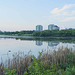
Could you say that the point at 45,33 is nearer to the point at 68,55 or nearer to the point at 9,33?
the point at 9,33

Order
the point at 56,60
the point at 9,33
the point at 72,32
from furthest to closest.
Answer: the point at 9,33 → the point at 72,32 → the point at 56,60

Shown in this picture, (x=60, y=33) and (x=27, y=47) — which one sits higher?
(x=60, y=33)

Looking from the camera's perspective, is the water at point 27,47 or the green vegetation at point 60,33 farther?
the green vegetation at point 60,33

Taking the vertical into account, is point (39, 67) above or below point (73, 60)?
above

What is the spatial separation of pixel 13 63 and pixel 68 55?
4.12 meters

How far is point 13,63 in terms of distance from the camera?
→ 5973 millimetres

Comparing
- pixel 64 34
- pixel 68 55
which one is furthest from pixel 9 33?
pixel 68 55

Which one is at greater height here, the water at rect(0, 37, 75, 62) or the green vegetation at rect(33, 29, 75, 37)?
the green vegetation at rect(33, 29, 75, 37)

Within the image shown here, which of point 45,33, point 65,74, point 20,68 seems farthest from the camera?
point 45,33

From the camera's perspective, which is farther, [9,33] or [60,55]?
[9,33]

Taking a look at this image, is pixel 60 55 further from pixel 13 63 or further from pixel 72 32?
pixel 72 32

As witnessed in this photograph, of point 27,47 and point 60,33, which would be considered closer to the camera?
point 27,47

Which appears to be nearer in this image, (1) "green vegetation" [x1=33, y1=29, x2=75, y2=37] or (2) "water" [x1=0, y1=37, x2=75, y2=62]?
(2) "water" [x1=0, y1=37, x2=75, y2=62]

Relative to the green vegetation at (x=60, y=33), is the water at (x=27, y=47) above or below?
below
